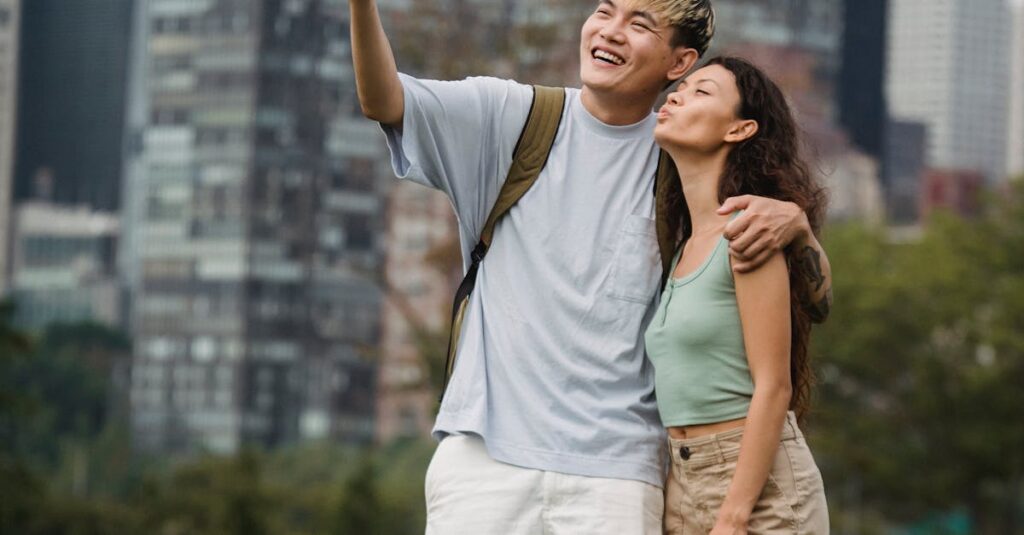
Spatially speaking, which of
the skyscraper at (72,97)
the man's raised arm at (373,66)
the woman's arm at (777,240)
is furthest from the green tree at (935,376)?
the skyscraper at (72,97)

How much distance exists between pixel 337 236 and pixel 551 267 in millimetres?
72332

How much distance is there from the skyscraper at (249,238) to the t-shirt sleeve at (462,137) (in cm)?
6752

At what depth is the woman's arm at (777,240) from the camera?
4395 millimetres

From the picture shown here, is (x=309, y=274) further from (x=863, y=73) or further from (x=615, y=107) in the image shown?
(x=615, y=107)

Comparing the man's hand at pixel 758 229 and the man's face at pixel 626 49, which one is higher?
the man's face at pixel 626 49

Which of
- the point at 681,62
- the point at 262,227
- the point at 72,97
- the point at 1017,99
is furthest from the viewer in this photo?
the point at 1017,99

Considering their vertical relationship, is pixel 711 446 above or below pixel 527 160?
below

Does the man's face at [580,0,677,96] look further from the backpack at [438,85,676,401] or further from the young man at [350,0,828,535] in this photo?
the backpack at [438,85,676,401]

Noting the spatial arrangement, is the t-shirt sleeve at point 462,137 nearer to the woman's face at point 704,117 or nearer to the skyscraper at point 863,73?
the woman's face at point 704,117

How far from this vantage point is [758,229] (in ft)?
14.4

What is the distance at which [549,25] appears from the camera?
28.1 metres

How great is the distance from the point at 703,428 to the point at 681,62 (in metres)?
0.91

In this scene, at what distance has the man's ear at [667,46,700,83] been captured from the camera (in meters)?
4.77

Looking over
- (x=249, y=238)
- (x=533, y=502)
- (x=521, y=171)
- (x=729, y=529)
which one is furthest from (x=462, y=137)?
(x=249, y=238)
